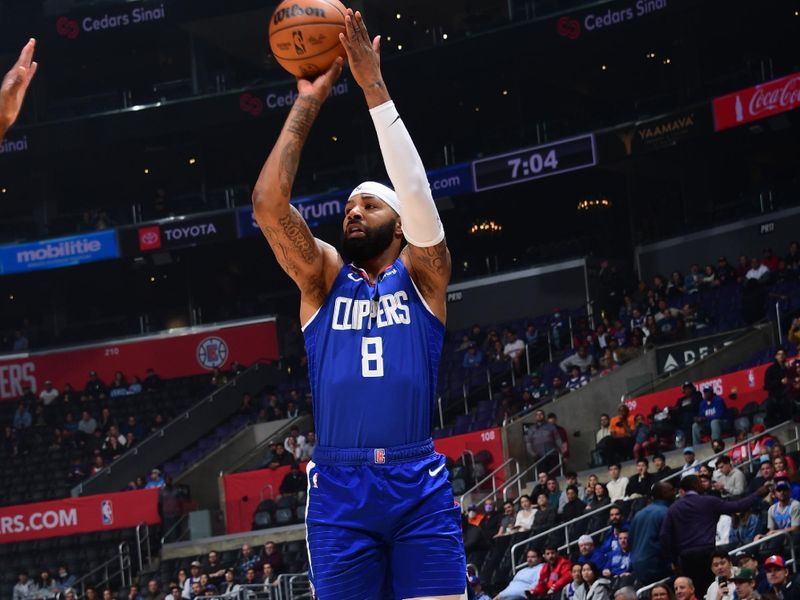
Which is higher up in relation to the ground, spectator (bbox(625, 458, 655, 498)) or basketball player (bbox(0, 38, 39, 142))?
basketball player (bbox(0, 38, 39, 142))

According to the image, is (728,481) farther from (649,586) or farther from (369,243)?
(369,243)

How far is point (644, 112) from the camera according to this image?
29844 mm

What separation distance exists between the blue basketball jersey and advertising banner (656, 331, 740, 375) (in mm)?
18753

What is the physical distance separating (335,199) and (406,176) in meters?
27.7

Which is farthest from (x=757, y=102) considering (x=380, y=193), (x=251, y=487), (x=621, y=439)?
(x=380, y=193)

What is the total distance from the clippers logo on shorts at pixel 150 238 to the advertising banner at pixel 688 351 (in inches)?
583

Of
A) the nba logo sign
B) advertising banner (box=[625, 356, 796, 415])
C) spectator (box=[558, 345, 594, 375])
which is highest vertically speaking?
spectator (box=[558, 345, 594, 375])

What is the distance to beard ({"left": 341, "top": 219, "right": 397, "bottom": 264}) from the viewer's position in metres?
4.80

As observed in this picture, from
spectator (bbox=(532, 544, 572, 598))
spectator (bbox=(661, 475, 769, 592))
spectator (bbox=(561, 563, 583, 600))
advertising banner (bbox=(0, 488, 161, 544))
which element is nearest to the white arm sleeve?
spectator (bbox=(661, 475, 769, 592))

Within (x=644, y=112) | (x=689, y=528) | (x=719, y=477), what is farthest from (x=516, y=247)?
(x=689, y=528)

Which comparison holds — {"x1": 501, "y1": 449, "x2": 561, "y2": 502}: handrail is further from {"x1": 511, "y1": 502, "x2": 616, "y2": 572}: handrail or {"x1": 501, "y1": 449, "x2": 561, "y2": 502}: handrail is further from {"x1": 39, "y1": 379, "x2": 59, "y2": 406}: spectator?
{"x1": 39, "y1": 379, "x2": 59, "y2": 406}: spectator

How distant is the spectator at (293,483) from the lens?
23.5 metres

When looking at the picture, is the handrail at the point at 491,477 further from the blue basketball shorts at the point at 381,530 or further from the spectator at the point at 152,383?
the blue basketball shorts at the point at 381,530

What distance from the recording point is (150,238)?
3409cm
